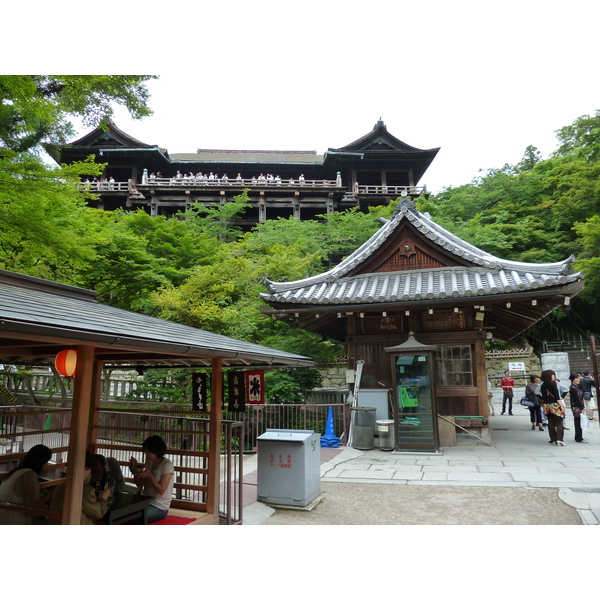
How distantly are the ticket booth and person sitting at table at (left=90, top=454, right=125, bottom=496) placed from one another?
22.0 feet

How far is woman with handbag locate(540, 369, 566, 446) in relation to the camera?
9953mm

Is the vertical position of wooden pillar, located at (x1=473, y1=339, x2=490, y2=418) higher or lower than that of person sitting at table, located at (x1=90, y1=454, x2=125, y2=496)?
higher

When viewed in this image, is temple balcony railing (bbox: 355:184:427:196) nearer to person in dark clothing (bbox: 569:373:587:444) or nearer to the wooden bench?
person in dark clothing (bbox: 569:373:587:444)

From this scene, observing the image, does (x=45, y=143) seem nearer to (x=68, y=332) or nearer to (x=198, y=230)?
(x=68, y=332)

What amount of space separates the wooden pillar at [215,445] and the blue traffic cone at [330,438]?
264 inches

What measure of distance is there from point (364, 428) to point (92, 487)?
23.9ft

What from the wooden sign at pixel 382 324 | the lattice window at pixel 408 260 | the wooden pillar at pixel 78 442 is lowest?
the wooden pillar at pixel 78 442

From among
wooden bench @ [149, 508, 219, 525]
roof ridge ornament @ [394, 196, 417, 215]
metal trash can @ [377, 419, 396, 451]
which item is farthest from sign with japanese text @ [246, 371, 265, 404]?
roof ridge ornament @ [394, 196, 417, 215]

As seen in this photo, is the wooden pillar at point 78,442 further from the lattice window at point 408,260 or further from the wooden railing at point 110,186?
the wooden railing at point 110,186

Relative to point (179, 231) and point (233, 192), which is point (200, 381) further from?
point (233, 192)

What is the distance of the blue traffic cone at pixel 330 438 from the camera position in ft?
38.0

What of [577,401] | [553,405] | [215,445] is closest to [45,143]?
[215,445]

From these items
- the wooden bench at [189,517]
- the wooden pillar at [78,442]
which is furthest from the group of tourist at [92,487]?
the wooden pillar at [78,442]

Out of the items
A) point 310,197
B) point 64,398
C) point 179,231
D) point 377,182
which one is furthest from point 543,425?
point 377,182
